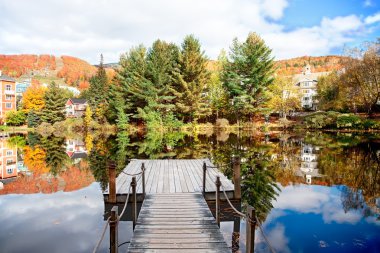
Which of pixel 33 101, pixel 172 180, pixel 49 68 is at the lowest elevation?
pixel 172 180

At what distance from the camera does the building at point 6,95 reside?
5700cm

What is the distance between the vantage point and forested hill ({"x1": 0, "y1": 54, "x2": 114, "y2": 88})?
148 meters

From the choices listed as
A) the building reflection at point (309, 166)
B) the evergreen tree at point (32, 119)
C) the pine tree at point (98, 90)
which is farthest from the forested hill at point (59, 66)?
the building reflection at point (309, 166)

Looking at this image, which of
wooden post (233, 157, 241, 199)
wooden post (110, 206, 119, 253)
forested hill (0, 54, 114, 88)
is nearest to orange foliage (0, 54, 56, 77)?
forested hill (0, 54, 114, 88)

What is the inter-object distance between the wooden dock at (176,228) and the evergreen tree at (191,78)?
32402 millimetres

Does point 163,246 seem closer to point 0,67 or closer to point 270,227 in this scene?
point 270,227

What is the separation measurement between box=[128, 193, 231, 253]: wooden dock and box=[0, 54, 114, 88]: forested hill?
13745 centimetres

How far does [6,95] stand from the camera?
191ft

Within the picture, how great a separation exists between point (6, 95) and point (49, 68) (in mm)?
141581

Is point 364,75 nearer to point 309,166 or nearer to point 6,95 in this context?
point 309,166

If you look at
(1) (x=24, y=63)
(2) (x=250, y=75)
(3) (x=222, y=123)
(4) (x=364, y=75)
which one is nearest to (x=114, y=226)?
(3) (x=222, y=123)

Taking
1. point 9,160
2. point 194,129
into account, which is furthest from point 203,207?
point 194,129

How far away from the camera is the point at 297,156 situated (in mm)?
18688

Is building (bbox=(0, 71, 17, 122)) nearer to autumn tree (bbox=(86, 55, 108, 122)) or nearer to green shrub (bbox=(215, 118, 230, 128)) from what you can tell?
autumn tree (bbox=(86, 55, 108, 122))
